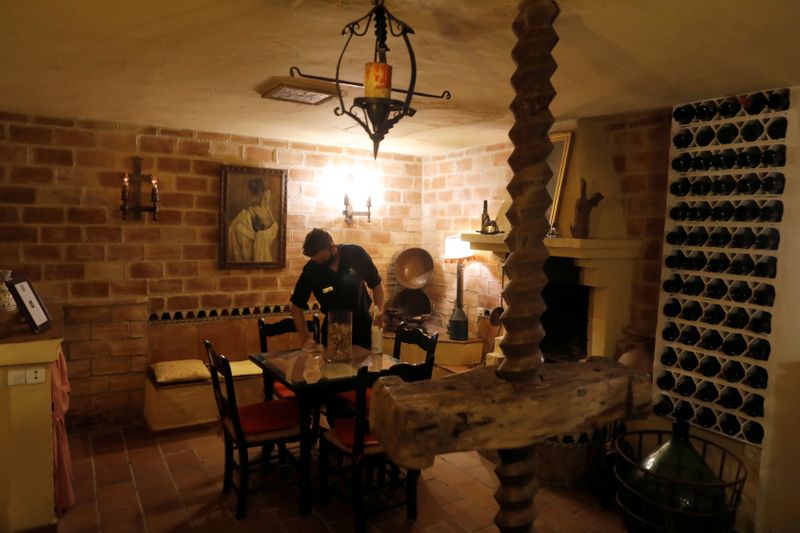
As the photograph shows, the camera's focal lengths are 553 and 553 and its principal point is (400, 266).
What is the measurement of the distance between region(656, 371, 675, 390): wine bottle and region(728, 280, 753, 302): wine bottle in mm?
641

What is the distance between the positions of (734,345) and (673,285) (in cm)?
48

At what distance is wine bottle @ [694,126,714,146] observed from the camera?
3262 mm

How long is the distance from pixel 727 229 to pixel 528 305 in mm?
2100

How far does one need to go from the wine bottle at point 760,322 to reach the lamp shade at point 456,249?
2667 millimetres

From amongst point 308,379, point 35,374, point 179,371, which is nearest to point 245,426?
point 308,379

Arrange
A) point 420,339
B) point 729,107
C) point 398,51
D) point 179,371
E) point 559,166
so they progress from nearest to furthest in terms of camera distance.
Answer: point 398,51 → point 729,107 → point 420,339 → point 559,166 → point 179,371

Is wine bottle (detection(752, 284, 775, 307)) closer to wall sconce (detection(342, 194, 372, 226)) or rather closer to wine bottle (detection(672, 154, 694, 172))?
wine bottle (detection(672, 154, 694, 172))

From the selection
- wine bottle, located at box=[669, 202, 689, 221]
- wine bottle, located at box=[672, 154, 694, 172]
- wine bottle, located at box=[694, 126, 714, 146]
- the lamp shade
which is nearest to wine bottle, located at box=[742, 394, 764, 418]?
wine bottle, located at box=[669, 202, 689, 221]

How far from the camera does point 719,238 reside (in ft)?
10.5

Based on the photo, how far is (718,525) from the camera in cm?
251

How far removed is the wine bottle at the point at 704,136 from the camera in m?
3.26

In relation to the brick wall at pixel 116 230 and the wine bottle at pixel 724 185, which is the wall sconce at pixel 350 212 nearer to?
the brick wall at pixel 116 230

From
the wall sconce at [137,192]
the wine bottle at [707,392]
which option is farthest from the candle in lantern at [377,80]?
the wall sconce at [137,192]

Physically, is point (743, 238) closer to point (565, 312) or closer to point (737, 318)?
point (737, 318)
